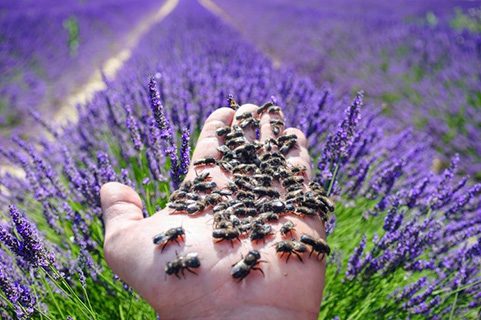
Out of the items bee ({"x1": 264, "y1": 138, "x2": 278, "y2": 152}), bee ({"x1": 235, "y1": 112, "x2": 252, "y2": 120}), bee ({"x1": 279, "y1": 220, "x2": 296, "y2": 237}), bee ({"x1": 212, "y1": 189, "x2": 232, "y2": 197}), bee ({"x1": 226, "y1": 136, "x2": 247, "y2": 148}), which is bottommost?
bee ({"x1": 279, "y1": 220, "x2": 296, "y2": 237})

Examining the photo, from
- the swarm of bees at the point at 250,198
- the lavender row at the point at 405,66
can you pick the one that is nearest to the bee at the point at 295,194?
the swarm of bees at the point at 250,198

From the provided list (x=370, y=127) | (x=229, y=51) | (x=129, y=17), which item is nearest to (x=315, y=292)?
(x=370, y=127)

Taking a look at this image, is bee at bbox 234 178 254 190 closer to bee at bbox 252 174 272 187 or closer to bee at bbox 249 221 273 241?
bee at bbox 252 174 272 187

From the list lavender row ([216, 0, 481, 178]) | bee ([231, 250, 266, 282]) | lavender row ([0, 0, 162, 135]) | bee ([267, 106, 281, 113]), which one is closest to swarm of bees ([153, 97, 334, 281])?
bee ([231, 250, 266, 282])

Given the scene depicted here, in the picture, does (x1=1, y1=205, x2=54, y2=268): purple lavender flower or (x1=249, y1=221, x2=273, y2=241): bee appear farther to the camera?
(x1=249, y1=221, x2=273, y2=241): bee

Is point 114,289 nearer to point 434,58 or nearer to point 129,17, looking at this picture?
point 434,58

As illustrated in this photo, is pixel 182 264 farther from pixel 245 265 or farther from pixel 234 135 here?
pixel 234 135

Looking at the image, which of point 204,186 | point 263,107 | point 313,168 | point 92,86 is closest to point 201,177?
point 204,186

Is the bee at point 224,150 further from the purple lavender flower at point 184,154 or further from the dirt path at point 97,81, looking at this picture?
the dirt path at point 97,81
